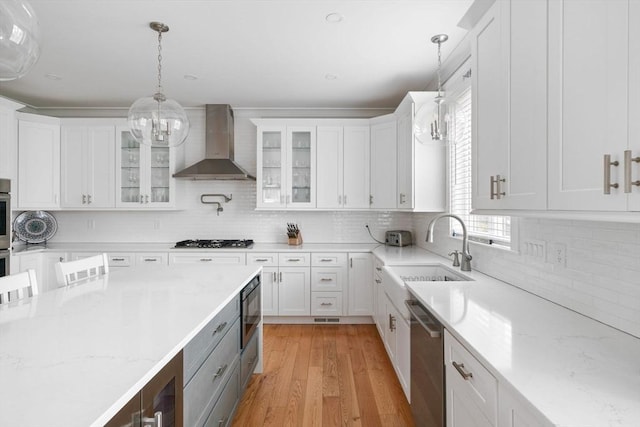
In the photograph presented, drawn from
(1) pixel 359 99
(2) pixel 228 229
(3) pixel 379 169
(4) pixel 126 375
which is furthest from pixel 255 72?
(4) pixel 126 375

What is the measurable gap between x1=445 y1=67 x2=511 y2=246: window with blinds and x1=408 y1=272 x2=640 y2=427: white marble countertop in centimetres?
69

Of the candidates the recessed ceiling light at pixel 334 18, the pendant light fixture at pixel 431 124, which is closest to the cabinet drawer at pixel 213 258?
the pendant light fixture at pixel 431 124

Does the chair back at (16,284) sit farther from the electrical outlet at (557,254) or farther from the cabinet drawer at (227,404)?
the electrical outlet at (557,254)

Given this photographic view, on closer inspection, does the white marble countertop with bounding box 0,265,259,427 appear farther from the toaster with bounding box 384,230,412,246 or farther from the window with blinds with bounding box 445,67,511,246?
the toaster with bounding box 384,230,412,246

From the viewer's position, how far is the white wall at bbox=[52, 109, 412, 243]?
4535mm

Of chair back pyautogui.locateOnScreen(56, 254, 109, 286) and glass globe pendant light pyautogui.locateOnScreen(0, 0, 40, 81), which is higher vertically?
glass globe pendant light pyautogui.locateOnScreen(0, 0, 40, 81)

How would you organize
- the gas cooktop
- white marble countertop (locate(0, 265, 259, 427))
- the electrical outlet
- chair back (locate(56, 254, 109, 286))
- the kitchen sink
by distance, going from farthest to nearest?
the gas cooktop, the kitchen sink, chair back (locate(56, 254, 109, 286)), the electrical outlet, white marble countertop (locate(0, 265, 259, 427))

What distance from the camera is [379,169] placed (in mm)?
4027

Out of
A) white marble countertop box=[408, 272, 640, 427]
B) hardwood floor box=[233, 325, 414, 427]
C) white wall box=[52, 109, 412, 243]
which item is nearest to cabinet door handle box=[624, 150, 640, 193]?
white marble countertop box=[408, 272, 640, 427]

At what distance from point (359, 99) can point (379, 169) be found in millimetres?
898

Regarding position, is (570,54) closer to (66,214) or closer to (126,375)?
(126,375)

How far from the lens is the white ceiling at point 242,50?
7.56ft

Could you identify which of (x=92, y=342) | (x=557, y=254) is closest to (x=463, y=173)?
(x=557, y=254)

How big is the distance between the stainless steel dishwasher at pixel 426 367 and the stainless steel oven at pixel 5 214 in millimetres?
3923
